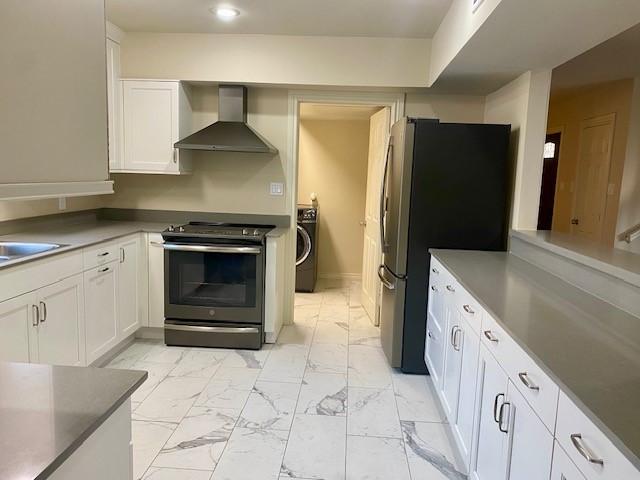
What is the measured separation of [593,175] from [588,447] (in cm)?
499

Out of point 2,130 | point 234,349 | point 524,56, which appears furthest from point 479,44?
point 234,349

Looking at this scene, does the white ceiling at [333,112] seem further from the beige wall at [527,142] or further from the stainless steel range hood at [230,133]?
the beige wall at [527,142]

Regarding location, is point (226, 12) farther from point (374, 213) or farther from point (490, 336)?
point (490, 336)

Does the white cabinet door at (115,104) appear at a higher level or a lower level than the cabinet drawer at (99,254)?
higher

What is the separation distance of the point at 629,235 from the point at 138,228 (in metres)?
4.29

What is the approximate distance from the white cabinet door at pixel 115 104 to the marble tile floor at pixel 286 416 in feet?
5.00

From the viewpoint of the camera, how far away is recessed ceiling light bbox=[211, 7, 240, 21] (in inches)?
121

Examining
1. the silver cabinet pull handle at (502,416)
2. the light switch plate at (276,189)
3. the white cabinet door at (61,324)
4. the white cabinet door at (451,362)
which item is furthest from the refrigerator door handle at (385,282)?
the white cabinet door at (61,324)

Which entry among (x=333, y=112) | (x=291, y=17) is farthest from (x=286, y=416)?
(x=333, y=112)

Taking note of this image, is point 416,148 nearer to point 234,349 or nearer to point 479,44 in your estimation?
point 479,44

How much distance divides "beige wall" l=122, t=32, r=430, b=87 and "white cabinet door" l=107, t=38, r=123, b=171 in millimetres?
188

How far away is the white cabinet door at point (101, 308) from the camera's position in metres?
2.90

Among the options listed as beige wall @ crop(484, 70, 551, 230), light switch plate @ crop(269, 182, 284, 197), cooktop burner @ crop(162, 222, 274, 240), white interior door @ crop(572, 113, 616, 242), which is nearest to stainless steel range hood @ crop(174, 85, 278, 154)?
light switch plate @ crop(269, 182, 284, 197)

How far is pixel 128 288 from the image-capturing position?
345 centimetres
